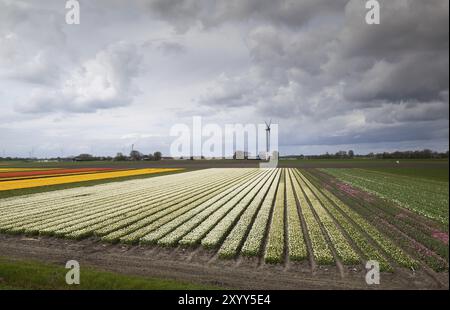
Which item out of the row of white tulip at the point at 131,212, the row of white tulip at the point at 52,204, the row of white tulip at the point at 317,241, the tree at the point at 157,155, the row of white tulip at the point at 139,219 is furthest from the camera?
the tree at the point at 157,155

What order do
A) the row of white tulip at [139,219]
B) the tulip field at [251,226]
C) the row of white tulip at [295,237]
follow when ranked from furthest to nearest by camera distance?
the row of white tulip at [139,219] → the tulip field at [251,226] → the row of white tulip at [295,237]

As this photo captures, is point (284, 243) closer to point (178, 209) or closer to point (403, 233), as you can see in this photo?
point (403, 233)

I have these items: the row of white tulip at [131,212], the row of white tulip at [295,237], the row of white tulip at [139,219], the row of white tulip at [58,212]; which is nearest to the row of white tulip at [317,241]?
the row of white tulip at [295,237]

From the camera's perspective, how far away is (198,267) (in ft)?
43.8

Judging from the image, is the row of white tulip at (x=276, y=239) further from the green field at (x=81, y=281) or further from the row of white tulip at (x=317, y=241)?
the green field at (x=81, y=281)

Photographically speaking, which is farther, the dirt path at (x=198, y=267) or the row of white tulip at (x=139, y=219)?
the row of white tulip at (x=139, y=219)

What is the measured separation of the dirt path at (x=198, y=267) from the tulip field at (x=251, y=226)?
Result: 0.61 meters

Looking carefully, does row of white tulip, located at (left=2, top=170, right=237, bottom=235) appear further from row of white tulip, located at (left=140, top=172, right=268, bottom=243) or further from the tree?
the tree

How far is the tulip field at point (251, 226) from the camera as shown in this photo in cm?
1434

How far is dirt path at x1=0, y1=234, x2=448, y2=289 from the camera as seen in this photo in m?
11.5

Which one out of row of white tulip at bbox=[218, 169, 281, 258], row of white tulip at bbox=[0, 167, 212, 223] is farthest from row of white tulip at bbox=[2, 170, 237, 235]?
row of white tulip at bbox=[218, 169, 281, 258]

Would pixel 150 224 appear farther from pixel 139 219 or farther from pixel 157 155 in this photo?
pixel 157 155
